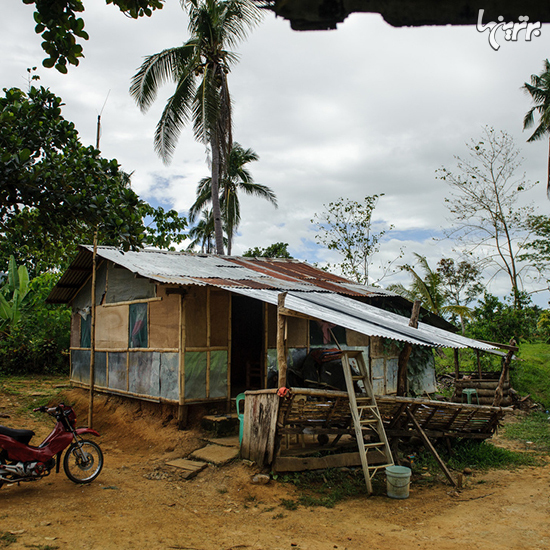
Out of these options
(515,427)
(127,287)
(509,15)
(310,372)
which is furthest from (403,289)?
(509,15)

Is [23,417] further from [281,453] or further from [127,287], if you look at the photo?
[281,453]

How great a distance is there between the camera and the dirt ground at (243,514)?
185 inches

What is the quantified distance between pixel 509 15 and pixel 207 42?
17277 millimetres

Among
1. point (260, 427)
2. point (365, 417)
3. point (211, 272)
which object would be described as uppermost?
point (211, 272)

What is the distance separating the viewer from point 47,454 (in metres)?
5.60

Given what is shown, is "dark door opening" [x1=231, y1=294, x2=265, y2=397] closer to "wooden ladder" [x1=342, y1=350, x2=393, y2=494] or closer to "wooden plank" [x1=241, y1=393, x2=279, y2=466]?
"wooden plank" [x1=241, y1=393, x2=279, y2=466]

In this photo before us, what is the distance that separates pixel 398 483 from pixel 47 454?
416cm

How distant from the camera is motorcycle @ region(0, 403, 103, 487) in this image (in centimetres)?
538

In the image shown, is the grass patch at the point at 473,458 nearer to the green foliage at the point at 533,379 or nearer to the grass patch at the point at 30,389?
the green foliage at the point at 533,379

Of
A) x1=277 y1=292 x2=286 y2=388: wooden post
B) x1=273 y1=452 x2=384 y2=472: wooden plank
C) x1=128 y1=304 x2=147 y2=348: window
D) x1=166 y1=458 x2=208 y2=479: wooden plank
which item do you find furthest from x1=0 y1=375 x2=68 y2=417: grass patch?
x1=277 y1=292 x2=286 y2=388: wooden post

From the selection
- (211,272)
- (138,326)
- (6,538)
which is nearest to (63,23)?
(6,538)

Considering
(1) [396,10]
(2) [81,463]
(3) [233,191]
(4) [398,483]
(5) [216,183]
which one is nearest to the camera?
(1) [396,10]

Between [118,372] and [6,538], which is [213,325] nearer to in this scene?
[118,372]

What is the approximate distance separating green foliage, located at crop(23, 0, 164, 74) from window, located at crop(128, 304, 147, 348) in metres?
6.58
